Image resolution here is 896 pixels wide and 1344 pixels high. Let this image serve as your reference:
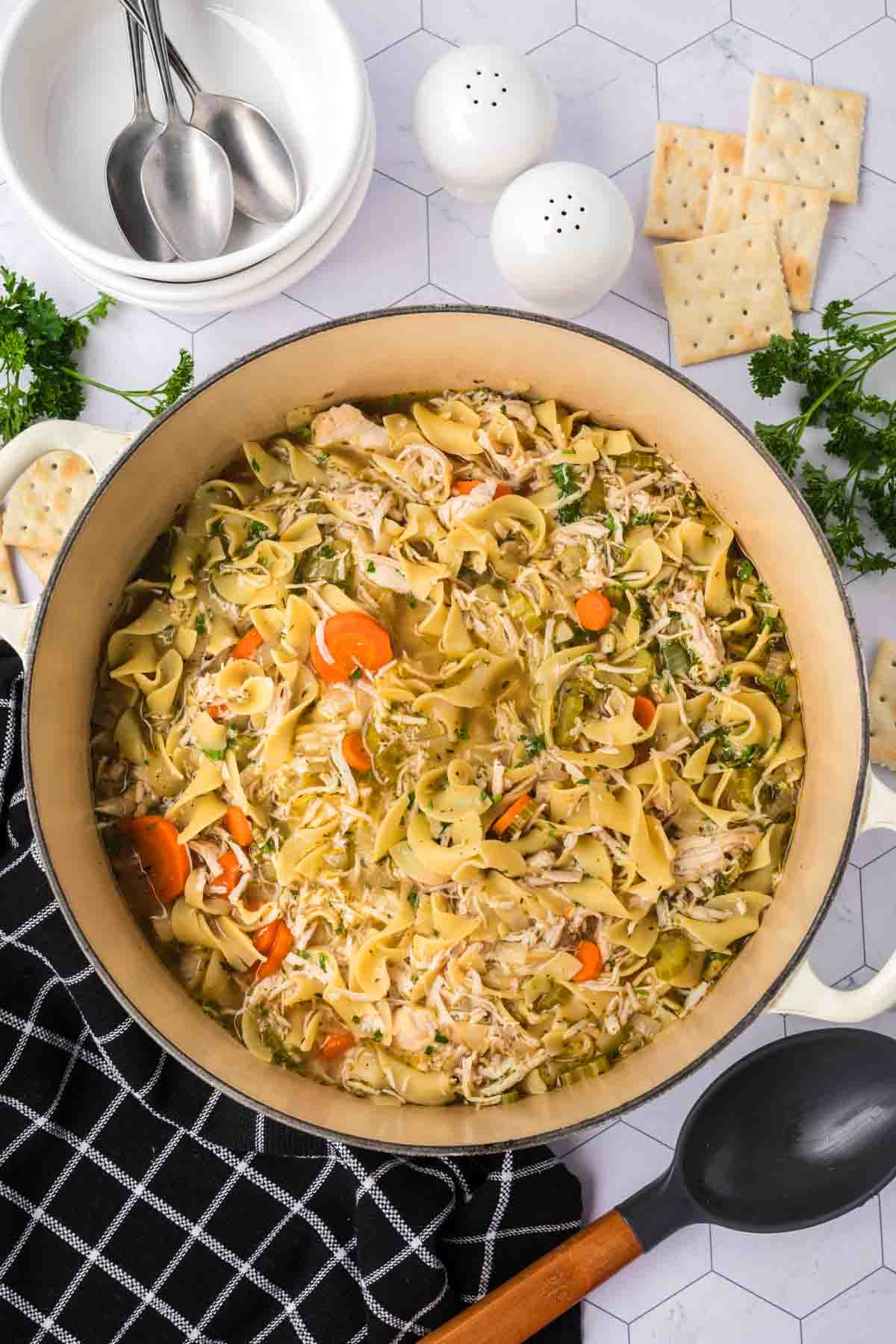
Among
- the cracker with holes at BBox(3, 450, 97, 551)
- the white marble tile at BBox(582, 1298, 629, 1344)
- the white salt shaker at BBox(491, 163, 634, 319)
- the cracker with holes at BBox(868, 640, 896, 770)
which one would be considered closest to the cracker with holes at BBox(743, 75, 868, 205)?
the white salt shaker at BBox(491, 163, 634, 319)

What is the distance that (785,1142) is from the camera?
10.5ft

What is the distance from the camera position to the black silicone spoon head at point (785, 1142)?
314 cm

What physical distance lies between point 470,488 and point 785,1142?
2026mm

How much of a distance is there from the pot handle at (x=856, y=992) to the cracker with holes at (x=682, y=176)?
175 centimetres

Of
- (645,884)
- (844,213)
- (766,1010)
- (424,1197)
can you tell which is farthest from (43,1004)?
(844,213)

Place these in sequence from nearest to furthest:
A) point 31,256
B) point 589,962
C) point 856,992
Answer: point 856,992 → point 589,962 → point 31,256

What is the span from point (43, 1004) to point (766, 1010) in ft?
6.63

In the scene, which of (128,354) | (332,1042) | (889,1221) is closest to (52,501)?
(128,354)

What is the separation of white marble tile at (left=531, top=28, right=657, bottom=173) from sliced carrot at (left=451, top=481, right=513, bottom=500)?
1.07 meters

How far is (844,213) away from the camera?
11.3ft

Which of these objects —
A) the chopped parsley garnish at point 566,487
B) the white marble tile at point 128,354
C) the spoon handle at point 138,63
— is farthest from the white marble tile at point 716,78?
the white marble tile at point 128,354

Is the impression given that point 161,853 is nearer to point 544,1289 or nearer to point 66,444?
point 66,444

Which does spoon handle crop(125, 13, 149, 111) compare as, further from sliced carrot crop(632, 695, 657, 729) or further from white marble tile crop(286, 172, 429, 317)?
sliced carrot crop(632, 695, 657, 729)

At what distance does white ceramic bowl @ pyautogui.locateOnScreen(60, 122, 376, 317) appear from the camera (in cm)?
310
